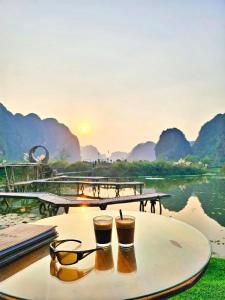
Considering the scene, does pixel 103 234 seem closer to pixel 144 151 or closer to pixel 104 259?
pixel 104 259

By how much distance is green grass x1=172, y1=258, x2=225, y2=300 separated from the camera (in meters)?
1.93

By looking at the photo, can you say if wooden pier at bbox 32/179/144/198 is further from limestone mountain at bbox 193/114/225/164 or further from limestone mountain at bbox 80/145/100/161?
limestone mountain at bbox 80/145/100/161

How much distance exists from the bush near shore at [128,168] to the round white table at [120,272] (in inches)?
591

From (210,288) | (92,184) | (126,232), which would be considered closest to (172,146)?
(92,184)

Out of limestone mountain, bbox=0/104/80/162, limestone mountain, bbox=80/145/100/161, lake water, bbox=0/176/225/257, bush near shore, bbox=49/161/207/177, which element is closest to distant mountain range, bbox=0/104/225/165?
limestone mountain, bbox=0/104/80/162

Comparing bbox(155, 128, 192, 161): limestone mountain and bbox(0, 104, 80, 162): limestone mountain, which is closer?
bbox(155, 128, 192, 161): limestone mountain

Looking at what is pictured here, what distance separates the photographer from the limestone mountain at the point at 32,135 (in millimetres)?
49469

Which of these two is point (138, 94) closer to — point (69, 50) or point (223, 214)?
point (69, 50)

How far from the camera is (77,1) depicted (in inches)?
241

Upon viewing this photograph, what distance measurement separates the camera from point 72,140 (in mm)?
66625

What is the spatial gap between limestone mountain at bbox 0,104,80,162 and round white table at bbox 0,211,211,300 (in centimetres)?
4679

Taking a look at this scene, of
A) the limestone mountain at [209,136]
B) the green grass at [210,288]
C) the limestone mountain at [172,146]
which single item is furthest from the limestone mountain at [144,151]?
the green grass at [210,288]

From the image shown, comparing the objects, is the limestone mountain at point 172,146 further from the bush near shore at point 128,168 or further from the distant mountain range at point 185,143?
the bush near shore at point 128,168

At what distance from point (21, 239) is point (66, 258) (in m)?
0.15
